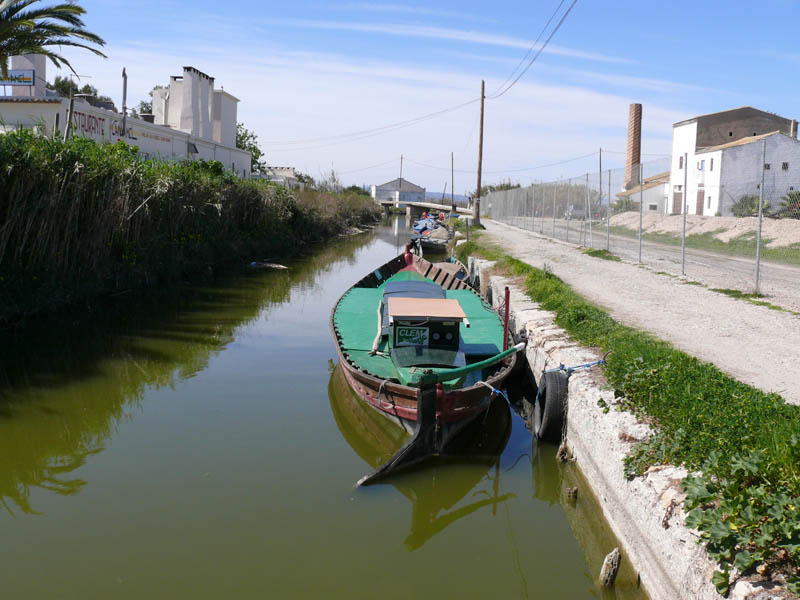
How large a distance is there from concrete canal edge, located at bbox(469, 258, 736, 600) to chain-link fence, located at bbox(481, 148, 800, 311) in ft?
19.4

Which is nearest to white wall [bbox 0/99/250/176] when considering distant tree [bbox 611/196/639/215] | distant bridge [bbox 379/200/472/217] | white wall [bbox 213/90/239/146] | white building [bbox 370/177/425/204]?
white wall [bbox 213/90/239/146]

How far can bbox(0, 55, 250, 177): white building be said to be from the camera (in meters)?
25.0

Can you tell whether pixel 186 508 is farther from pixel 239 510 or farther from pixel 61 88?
pixel 61 88

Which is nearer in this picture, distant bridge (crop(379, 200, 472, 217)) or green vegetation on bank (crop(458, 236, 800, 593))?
green vegetation on bank (crop(458, 236, 800, 593))

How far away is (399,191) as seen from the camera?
120188 millimetres

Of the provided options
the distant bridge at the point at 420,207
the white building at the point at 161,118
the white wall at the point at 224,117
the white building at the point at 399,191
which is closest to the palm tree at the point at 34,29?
the white building at the point at 161,118

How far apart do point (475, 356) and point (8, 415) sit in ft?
19.5

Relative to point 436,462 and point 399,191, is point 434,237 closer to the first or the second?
point 436,462

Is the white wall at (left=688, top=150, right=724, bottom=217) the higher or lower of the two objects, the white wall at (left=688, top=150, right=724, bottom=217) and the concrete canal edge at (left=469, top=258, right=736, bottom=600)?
the higher

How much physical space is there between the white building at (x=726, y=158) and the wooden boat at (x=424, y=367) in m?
9.30

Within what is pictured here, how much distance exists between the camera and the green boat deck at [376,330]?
8984 mm

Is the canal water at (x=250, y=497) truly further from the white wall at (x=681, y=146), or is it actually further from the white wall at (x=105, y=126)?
the white wall at (x=681, y=146)

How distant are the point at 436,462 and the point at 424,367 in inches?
44.4

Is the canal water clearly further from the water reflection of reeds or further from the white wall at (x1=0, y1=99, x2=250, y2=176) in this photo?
the white wall at (x1=0, y1=99, x2=250, y2=176)
